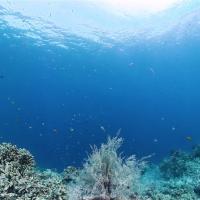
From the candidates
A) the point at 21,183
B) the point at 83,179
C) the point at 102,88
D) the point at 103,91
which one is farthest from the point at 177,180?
the point at 103,91

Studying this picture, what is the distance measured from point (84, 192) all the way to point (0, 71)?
66946 mm

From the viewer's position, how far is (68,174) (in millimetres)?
12461

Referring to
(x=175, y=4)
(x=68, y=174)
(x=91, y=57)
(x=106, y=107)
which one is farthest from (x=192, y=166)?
(x=106, y=107)

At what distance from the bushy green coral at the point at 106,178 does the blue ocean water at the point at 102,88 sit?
2264 centimetres

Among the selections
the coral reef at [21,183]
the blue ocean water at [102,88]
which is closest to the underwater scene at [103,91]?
the coral reef at [21,183]

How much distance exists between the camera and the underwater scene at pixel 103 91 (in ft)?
26.7

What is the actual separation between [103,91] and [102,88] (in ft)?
6.57

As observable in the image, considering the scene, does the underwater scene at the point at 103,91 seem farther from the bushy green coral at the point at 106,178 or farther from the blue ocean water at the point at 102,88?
the blue ocean water at the point at 102,88

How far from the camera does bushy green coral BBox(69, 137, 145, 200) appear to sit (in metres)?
7.82

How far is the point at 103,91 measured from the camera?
3204 inches

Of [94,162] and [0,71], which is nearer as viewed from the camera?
[94,162]

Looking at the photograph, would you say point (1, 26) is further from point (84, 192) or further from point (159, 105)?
point (159, 105)

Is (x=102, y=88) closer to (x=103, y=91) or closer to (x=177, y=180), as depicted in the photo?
(x=103, y=91)

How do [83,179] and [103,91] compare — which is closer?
[83,179]
